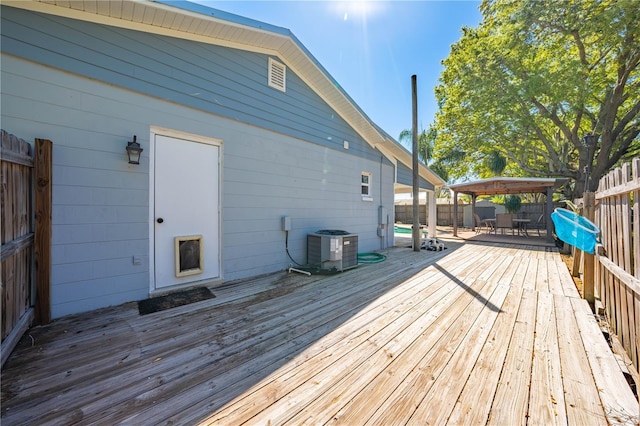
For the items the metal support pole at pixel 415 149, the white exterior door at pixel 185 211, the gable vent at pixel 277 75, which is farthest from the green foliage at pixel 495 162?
the white exterior door at pixel 185 211

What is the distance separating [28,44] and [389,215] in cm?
806

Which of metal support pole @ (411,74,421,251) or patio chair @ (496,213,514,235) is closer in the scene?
metal support pole @ (411,74,421,251)

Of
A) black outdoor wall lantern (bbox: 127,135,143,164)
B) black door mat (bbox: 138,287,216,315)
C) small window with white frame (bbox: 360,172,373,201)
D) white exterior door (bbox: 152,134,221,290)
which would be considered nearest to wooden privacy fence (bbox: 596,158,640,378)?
black door mat (bbox: 138,287,216,315)

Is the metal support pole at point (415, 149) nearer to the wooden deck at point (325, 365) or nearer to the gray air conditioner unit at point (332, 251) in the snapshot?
the gray air conditioner unit at point (332, 251)

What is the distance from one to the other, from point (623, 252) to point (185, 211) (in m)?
4.89

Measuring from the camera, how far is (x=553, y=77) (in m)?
9.04

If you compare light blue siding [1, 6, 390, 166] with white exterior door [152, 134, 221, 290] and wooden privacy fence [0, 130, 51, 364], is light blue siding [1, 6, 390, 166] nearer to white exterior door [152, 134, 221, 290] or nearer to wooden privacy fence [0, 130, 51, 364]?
white exterior door [152, 134, 221, 290]

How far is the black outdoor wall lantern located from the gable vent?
2.69 meters

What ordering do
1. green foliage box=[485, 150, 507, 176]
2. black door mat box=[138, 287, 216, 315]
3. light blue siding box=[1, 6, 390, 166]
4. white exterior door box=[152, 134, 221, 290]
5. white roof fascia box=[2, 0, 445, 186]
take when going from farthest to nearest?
green foliage box=[485, 150, 507, 176] < white exterior door box=[152, 134, 221, 290] < black door mat box=[138, 287, 216, 315] < white roof fascia box=[2, 0, 445, 186] < light blue siding box=[1, 6, 390, 166]

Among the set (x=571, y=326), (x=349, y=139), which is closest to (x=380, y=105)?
(x=349, y=139)

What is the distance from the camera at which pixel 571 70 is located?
8.76m

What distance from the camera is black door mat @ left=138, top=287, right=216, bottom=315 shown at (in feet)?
10.0

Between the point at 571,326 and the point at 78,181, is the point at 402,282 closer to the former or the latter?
the point at 571,326

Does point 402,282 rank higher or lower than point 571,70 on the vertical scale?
lower
